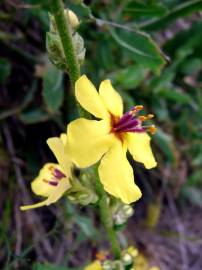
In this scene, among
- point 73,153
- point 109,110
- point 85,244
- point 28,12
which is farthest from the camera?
point 85,244

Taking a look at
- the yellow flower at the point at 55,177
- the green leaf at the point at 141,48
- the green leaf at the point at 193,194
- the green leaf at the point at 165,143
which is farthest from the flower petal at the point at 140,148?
the green leaf at the point at 193,194

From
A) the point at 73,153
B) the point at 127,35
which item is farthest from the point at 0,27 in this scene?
the point at 73,153

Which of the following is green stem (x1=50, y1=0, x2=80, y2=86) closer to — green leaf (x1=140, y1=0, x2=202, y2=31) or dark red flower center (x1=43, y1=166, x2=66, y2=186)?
dark red flower center (x1=43, y1=166, x2=66, y2=186)

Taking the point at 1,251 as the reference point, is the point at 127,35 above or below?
above

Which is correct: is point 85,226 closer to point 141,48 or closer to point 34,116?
point 34,116

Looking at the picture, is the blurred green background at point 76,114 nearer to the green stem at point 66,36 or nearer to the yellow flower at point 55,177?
the yellow flower at point 55,177

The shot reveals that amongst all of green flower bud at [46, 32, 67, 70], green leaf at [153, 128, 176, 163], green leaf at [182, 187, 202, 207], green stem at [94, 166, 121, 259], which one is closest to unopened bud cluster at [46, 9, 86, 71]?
green flower bud at [46, 32, 67, 70]

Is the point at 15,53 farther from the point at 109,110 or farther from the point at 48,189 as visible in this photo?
the point at 109,110

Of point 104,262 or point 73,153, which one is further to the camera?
point 104,262
